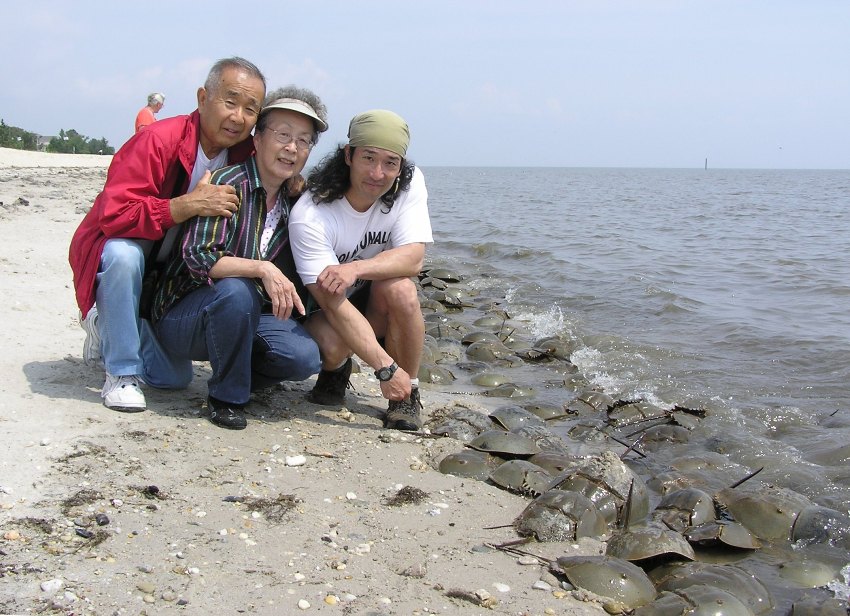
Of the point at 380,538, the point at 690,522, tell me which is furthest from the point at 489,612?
the point at 690,522

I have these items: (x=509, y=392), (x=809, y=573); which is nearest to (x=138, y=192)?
(x=509, y=392)

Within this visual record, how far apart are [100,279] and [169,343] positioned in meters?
0.40

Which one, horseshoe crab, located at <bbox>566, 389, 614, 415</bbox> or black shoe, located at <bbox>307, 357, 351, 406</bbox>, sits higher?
black shoe, located at <bbox>307, 357, 351, 406</bbox>

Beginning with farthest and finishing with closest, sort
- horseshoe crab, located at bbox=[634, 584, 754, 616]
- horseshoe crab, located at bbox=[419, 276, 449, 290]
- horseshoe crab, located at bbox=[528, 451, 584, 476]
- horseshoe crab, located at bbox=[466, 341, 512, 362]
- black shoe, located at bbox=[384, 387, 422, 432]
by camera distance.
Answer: horseshoe crab, located at bbox=[419, 276, 449, 290], horseshoe crab, located at bbox=[466, 341, 512, 362], black shoe, located at bbox=[384, 387, 422, 432], horseshoe crab, located at bbox=[528, 451, 584, 476], horseshoe crab, located at bbox=[634, 584, 754, 616]

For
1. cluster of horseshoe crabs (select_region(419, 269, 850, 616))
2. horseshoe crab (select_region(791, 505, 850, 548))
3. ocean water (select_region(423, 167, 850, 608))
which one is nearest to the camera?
cluster of horseshoe crabs (select_region(419, 269, 850, 616))

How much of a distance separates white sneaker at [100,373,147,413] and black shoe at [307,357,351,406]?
0.87 m

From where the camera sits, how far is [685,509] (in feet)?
9.87

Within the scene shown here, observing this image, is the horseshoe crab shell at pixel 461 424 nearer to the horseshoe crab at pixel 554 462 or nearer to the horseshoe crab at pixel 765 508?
the horseshoe crab at pixel 554 462

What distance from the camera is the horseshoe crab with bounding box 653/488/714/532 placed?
2.96 meters

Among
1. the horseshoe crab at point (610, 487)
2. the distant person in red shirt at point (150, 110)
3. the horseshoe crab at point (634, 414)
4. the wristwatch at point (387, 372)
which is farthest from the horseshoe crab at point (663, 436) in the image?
the distant person in red shirt at point (150, 110)

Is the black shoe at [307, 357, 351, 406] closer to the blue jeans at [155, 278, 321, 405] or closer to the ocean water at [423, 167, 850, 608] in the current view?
the blue jeans at [155, 278, 321, 405]

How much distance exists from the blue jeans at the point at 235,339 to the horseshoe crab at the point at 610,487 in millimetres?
1203

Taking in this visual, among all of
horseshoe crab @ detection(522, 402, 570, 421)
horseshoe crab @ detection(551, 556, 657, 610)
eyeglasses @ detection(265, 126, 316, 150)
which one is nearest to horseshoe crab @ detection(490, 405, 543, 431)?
horseshoe crab @ detection(522, 402, 570, 421)

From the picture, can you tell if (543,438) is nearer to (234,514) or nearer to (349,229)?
(349,229)
